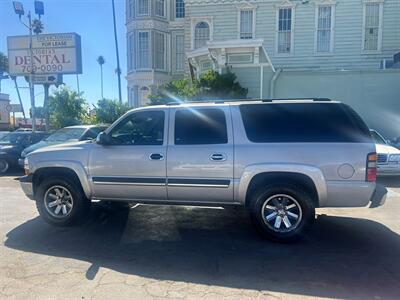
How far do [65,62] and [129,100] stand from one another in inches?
243

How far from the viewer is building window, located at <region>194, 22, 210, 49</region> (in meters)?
21.6

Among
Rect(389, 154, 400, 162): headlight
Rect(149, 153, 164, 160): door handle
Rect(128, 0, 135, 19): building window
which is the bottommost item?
Rect(389, 154, 400, 162): headlight

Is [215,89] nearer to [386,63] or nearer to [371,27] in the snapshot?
[386,63]

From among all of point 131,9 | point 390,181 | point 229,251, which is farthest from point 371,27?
point 229,251

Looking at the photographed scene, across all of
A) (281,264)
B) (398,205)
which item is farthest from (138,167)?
(398,205)

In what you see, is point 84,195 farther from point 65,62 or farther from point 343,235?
point 65,62

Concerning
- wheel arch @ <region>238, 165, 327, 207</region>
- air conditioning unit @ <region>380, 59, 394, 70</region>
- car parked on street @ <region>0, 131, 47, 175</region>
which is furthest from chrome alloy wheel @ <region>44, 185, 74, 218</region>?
air conditioning unit @ <region>380, 59, 394, 70</region>

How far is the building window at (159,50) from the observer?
25.6 m

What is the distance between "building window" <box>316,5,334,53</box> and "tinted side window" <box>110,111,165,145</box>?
56.1 feet

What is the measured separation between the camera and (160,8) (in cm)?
2564

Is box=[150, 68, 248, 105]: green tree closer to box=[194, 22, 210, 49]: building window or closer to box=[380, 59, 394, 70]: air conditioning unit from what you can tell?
box=[194, 22, 210, 49]: building window

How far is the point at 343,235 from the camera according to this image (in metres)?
5.39

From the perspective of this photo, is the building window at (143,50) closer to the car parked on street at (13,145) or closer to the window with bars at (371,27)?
the car parked on street at (13,145)

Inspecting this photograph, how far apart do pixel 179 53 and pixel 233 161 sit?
23371 mm
